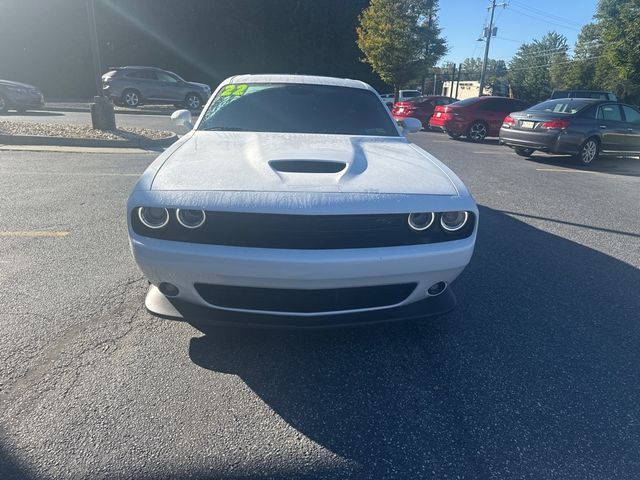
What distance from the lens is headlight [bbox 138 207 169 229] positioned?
2.21 metres

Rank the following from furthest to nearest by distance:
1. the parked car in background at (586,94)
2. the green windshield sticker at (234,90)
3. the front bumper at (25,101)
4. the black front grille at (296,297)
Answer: the parked car in background at (586,94), the front bumper at (25,101), the green windshield sticker at (234,90), the black front grille at (296,297)

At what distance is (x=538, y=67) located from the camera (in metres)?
58.3

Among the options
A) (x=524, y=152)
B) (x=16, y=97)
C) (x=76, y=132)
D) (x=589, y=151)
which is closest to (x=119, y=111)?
(x=16, y=97)

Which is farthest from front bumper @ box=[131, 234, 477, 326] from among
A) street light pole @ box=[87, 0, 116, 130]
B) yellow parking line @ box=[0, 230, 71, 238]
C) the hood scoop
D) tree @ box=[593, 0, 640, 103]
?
tree @ box=[593, 0, 640, 103]

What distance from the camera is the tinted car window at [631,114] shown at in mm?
10508

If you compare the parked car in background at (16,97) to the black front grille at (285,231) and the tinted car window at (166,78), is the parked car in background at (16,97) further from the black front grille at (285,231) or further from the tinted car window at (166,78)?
the black front grille at (285,231)

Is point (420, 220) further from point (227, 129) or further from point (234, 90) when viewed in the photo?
point (234, 90)

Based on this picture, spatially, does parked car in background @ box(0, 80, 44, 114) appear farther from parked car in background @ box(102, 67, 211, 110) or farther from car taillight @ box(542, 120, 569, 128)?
car taillight @ box(542, 120, 569, 128)

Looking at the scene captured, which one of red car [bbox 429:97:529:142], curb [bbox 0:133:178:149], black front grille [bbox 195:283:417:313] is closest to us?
black front grille [bbox 195:283:417:313]

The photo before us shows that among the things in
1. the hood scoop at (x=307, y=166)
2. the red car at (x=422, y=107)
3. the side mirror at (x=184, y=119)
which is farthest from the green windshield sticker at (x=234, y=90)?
the red car at (x=422, y=107)

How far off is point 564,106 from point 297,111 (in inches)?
356

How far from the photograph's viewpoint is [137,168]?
756 centimetres

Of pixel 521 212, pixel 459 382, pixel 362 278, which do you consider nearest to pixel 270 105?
pixel 362 278

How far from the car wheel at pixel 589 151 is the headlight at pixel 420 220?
30.9 feet
